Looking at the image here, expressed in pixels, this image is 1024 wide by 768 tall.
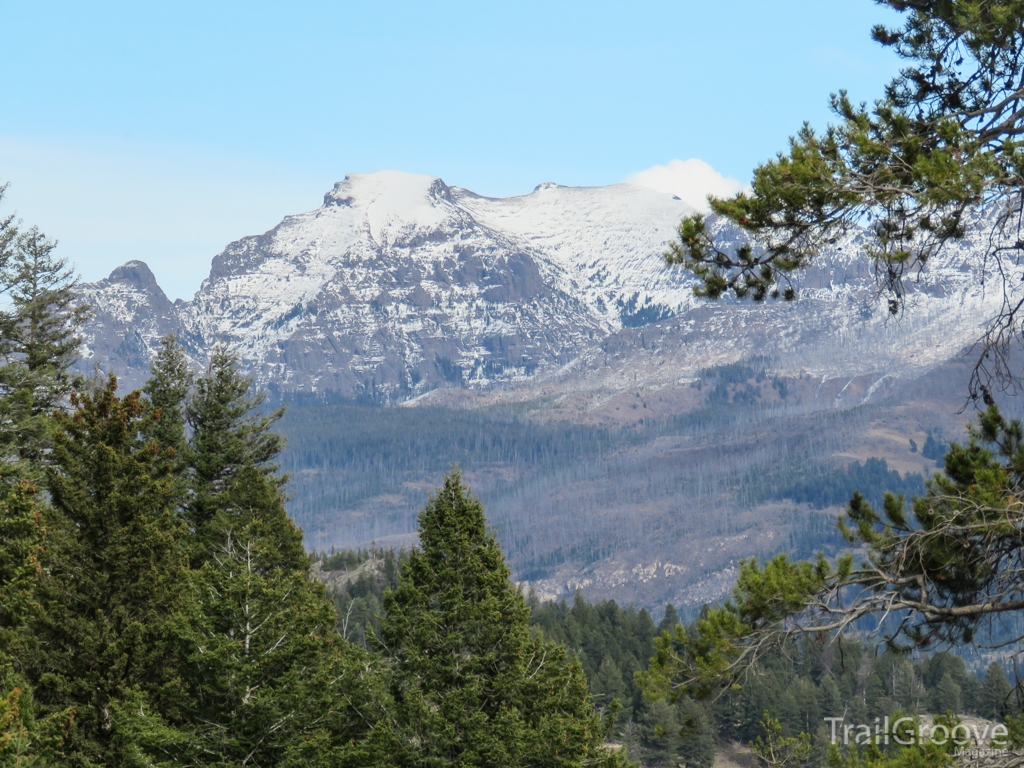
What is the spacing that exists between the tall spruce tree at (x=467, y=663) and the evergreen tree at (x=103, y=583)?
221 inches

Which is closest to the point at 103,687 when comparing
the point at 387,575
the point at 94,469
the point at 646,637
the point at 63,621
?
the point at 63,621

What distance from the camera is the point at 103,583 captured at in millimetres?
27250

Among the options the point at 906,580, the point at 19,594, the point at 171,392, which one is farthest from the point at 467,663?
the point at 171,392

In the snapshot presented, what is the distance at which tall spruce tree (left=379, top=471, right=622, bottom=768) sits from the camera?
26938 millimetres

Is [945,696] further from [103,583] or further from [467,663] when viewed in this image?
[103,583]

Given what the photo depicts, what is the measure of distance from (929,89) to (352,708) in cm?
2012

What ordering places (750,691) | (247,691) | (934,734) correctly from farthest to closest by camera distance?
1. (750,691)
2. (247,691)
3. (934,734)

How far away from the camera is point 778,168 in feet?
49.2

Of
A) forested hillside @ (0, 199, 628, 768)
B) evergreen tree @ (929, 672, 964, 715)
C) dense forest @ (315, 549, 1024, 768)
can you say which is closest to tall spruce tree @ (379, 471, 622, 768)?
forested hillside @ (0, 199, 628, 768)

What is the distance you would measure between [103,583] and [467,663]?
891 centimetres

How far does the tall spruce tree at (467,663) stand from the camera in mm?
26938

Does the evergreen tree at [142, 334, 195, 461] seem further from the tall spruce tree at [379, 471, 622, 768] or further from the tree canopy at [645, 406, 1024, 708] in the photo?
the tree canopy at [645, 406, 1024, 708]

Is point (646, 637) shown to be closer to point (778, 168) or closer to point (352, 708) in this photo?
point (352, 708)

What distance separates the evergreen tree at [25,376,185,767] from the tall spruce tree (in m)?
5.62
